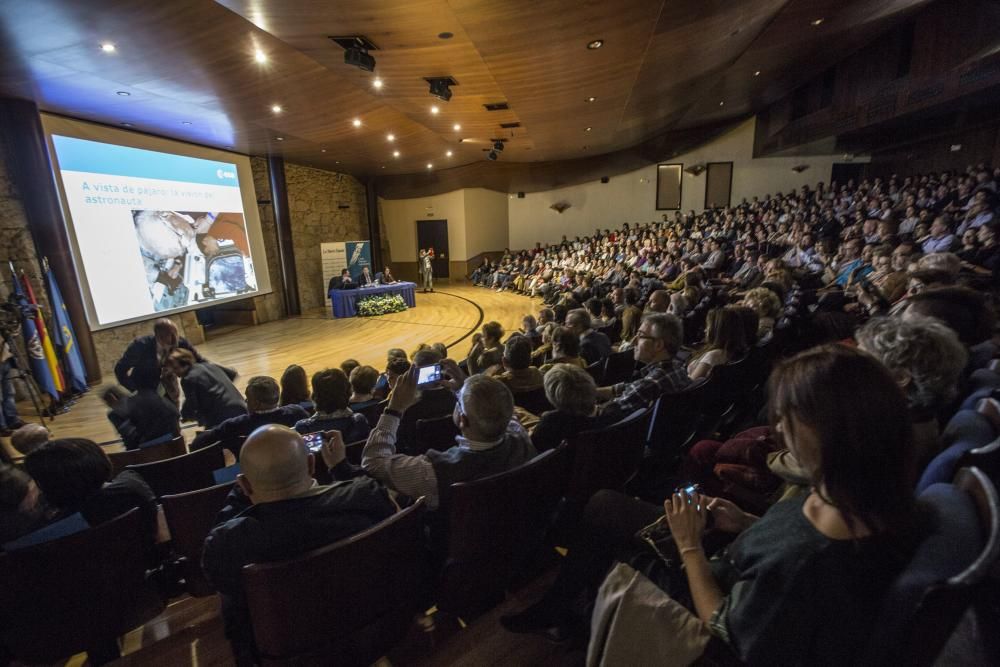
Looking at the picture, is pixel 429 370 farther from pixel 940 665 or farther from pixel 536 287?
pixel 536 287

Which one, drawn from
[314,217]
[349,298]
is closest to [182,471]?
[349,298]

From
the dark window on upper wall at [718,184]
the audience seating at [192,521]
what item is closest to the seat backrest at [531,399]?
the audience seating at [192,521]

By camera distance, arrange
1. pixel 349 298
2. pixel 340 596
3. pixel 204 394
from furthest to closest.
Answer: pixel 349 298 → pixel 204 394 → pixel 340 596

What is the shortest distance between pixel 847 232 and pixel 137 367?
8608 mm

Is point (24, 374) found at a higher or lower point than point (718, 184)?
lower

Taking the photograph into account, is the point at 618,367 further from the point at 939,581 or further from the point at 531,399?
the point at 939,581

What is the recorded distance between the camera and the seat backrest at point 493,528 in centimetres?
134

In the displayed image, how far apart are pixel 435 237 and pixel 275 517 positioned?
14934 mm

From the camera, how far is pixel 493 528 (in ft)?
4.59

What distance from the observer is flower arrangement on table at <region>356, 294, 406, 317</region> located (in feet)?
33.2

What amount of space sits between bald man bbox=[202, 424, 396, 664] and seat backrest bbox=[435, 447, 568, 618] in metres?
0.24

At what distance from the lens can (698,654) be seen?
0.92 meters

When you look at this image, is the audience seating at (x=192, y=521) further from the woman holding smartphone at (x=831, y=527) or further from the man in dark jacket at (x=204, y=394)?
the woman holding smartphone at (x=831, y=527)

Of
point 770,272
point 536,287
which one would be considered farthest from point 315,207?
point 770,272
